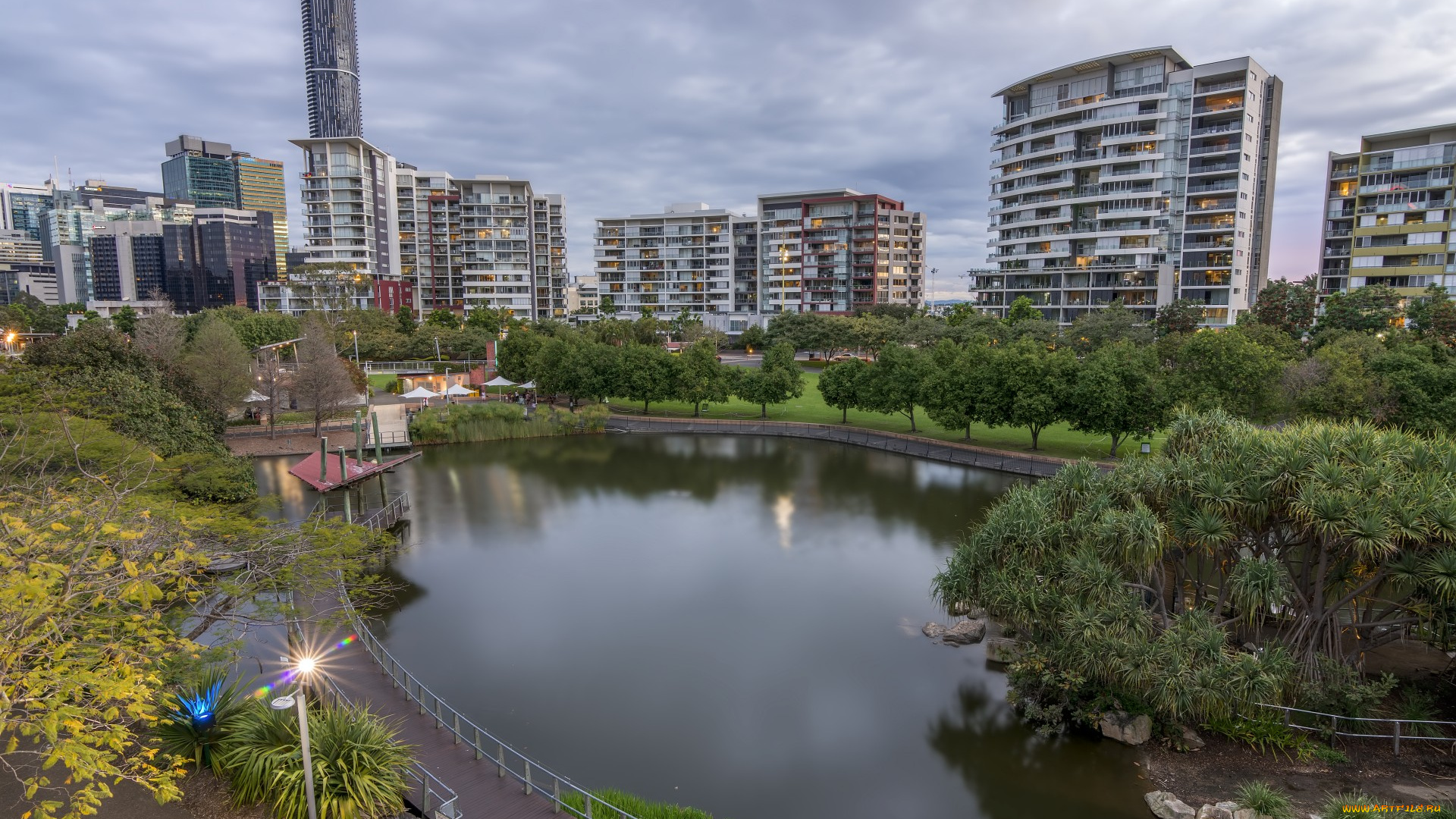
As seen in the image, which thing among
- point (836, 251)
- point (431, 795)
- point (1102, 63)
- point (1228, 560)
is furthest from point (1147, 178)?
point (431, 795)

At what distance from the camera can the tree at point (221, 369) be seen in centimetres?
4628

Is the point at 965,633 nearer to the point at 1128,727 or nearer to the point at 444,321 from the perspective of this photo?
the point at 1128,727

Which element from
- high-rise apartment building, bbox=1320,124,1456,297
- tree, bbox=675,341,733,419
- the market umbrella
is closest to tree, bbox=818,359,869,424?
tree, bbox=675,341,733,419

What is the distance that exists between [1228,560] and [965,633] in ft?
23.5

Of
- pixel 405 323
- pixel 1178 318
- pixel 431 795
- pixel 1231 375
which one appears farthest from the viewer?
pixel 405 323

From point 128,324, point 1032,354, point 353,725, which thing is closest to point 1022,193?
point 1032,354

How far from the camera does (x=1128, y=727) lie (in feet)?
56.3

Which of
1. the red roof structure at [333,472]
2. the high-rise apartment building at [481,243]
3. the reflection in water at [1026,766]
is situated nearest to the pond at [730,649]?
the reflection in water at [1026,766]

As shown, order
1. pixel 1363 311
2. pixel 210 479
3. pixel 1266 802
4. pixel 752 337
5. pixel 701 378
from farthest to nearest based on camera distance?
pixel 752 337 < pixel 1363 311 < pixel 701 378 < pixel 210 479 < pixel 1266 802

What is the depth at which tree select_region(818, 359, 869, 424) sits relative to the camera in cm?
5228

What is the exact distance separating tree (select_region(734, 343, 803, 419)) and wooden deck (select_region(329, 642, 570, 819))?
129 ft

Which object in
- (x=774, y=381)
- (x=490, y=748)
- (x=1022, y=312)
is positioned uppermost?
(x=1022, y=312)

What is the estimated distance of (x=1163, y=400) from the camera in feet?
132

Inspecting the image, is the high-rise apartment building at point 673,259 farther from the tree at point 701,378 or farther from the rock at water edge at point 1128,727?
the rock at water edge at point 1128,727
